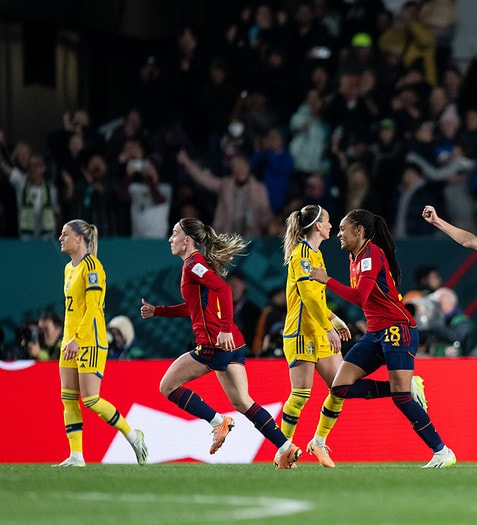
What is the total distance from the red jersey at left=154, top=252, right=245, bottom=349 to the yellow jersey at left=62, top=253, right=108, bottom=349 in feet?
2.64

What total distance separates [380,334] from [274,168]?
23.5 ft

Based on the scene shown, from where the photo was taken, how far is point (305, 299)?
38.2 feet

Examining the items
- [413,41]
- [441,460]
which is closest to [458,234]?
[441,460]

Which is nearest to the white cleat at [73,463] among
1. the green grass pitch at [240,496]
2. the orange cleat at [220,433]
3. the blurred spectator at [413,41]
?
the green grass pitch at [240,496]

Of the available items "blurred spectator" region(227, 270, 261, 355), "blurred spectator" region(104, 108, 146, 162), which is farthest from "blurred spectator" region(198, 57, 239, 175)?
"blurred spectator" region(227, 270, 261, 355)

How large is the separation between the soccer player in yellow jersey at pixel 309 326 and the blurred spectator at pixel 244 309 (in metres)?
4.40

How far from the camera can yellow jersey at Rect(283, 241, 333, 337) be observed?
38.2 ft

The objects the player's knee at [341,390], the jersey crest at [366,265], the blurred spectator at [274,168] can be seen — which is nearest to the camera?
the jersey crest at [366,265]

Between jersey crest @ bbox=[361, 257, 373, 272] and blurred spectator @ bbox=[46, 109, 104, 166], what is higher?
jersey crest @ bbox=[361, 257, 373, 272]

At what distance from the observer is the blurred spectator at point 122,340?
50.4 ft

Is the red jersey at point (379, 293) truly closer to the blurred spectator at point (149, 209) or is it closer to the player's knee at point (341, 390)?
the player's knee at point (341, 390)

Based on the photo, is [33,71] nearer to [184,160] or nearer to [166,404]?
[184,160]

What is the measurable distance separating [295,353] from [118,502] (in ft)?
12.6

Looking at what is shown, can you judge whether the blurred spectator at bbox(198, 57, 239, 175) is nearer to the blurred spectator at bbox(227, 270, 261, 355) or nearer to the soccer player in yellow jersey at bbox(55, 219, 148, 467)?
the blurred spectator at bbox(227, 270, 261, 355)
